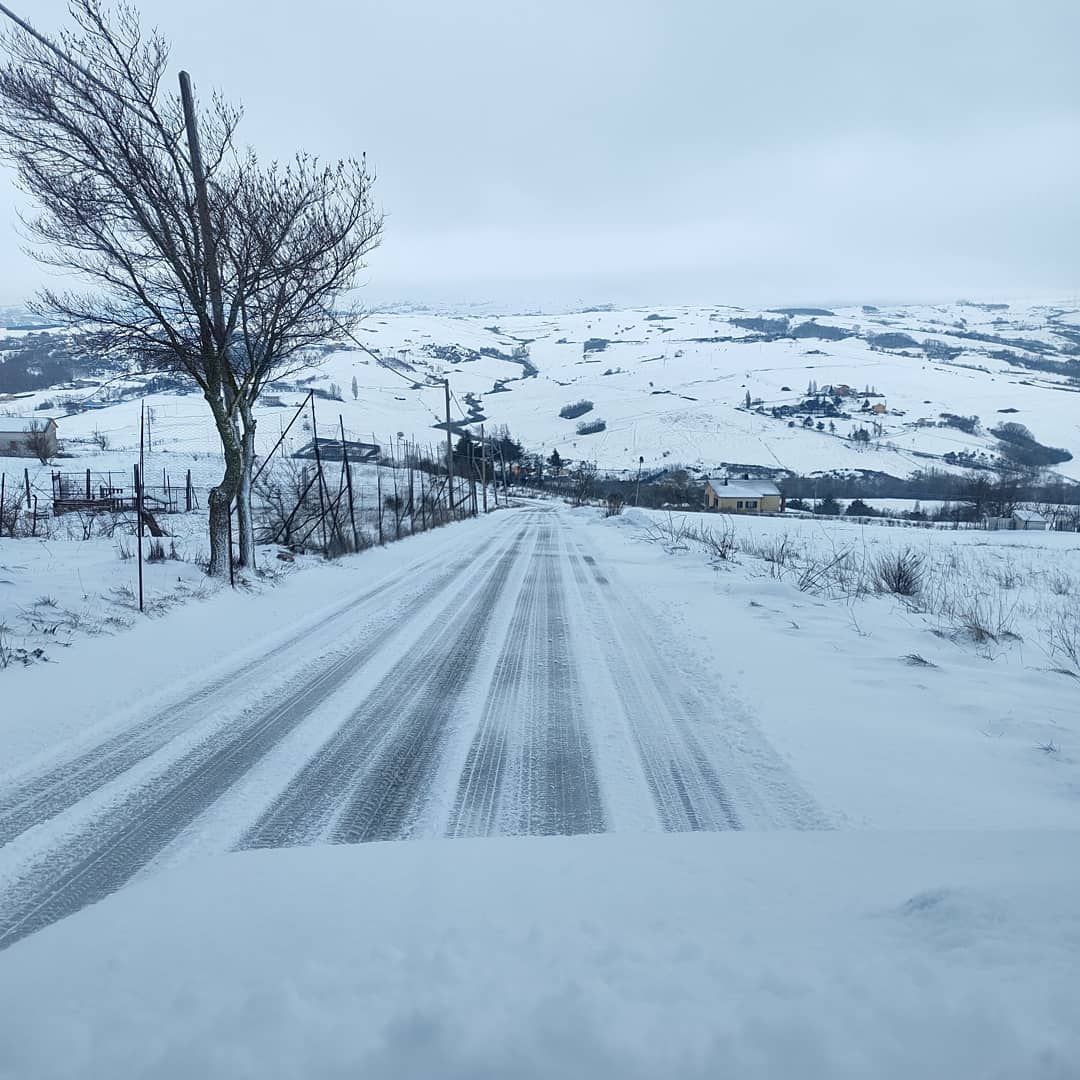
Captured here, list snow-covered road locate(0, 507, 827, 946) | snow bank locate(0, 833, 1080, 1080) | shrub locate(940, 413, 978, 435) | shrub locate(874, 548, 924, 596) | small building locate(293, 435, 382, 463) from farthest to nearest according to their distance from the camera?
shrub locate(940, 413, 978, 435), small building locate(293, 435, 382, 463), shrub locate(874, 548, 924, 596), snow-covered road locate(0, 507, 827, 946), snow bank locate(0, 833, 1080, 1080)

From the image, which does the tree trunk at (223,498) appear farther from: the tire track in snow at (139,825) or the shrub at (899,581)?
the shrub at (899,581)

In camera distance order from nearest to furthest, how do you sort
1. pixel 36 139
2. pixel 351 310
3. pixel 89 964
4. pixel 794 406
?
1. pixel 89 964
2. pixel 36 139
3. pixel 351 310
4. pixel 794 406

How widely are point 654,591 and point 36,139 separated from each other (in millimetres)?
9824

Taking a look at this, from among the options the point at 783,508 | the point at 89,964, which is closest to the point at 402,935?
the point at 89,964

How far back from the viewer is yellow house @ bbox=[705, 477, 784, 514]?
7431 centimetres

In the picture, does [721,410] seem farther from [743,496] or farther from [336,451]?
[336,451]

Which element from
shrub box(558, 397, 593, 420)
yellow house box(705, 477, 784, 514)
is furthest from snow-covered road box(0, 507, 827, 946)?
shrub box(558, 397, 593, 420)

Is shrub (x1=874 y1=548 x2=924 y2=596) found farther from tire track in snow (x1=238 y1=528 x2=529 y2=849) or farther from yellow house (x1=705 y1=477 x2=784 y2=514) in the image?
yellow house (x1=705 y1=477 x2=784 y2=514)

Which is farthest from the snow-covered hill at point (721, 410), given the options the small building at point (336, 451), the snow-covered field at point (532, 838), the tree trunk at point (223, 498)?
the snow-covered field at point (532, 838)

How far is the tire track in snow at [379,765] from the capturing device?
3.11 metres

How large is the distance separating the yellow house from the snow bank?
7230 cm

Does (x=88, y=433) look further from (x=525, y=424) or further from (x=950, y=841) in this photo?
(x=950, y=841)

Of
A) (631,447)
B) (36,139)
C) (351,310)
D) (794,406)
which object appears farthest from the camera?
(794,406)

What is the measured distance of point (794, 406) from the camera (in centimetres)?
14012
